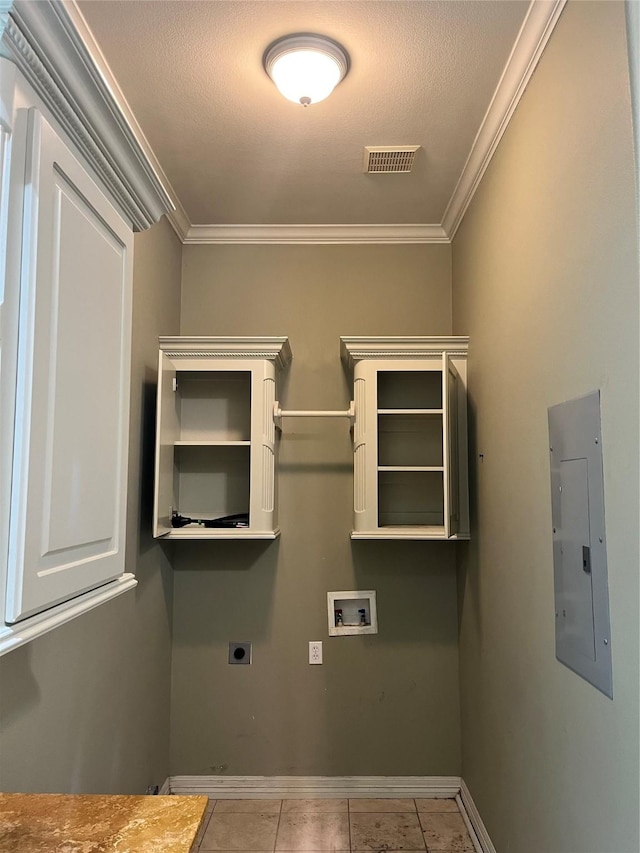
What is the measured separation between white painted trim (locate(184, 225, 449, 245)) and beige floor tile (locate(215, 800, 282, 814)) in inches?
106

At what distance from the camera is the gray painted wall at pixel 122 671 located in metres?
1.55

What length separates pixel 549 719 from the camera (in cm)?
165

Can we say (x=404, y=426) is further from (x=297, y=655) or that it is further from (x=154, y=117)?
(x=154, y=117)

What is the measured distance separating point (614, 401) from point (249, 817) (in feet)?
7.92

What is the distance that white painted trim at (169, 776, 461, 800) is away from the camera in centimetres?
278

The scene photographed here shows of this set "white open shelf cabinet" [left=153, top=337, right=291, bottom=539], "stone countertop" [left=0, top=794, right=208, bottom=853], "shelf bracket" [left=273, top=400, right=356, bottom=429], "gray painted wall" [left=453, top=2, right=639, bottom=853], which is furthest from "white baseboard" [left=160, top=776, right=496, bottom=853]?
"stone countertop" [left=0, top=794, right=208, bottom=853]

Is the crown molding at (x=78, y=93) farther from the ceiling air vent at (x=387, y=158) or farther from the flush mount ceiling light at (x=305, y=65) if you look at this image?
the ceiling air vent at (x=387, y=158)

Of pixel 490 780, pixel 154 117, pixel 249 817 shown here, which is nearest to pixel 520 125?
pixel 154 117

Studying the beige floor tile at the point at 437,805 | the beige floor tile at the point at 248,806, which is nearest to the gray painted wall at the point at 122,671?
the beige floor tile at the point at 248,806

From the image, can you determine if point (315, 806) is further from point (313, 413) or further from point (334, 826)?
point (313, 413)

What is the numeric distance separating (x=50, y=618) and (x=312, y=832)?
2.04 meters

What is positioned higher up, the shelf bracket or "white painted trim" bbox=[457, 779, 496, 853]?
the shelf bracket

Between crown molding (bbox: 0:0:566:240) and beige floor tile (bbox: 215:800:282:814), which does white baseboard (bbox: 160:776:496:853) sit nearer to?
beige floor tile (bbox: 215:800:282:814)

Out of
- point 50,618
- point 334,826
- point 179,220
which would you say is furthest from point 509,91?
point 334,826
